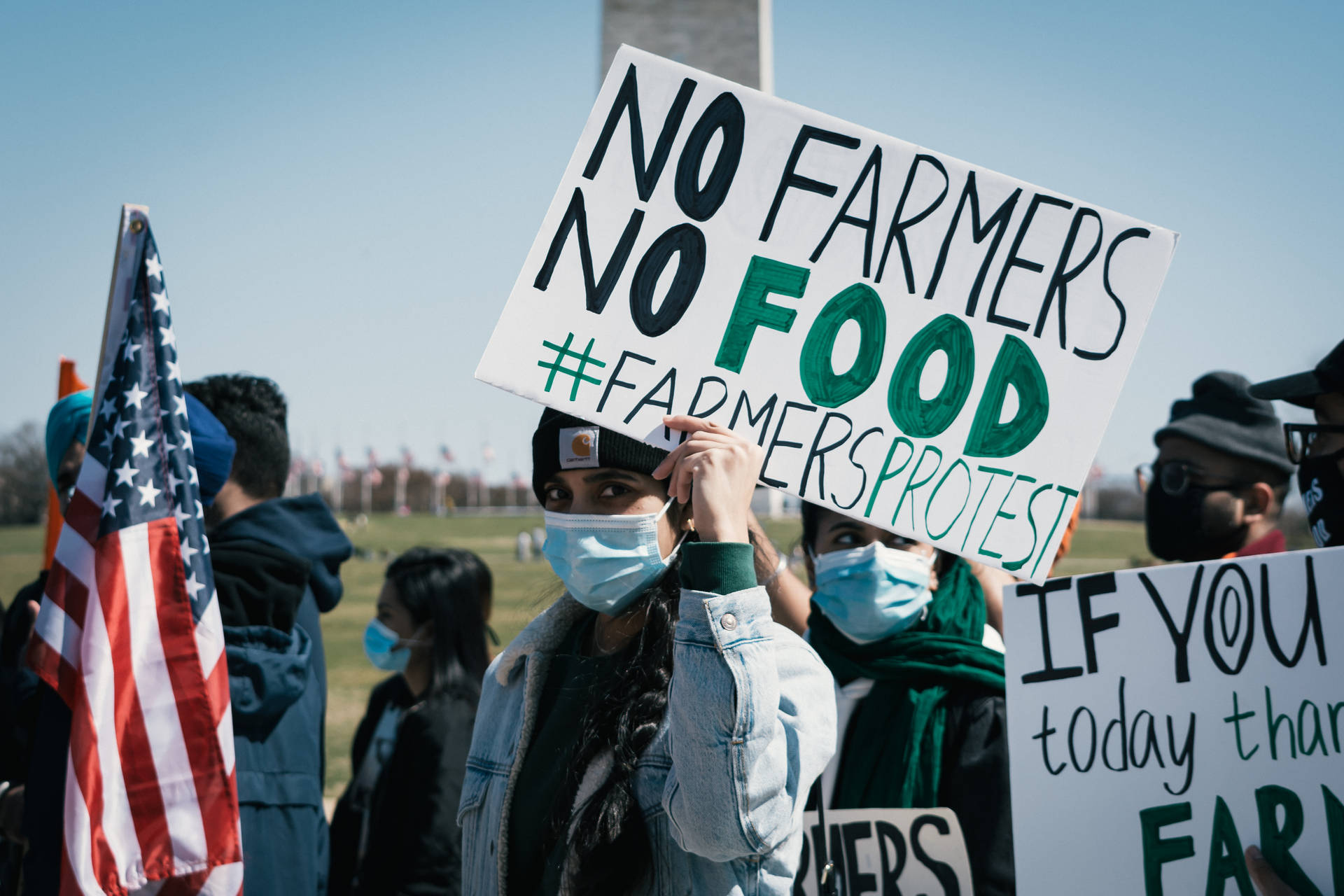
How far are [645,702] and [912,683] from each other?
116cm

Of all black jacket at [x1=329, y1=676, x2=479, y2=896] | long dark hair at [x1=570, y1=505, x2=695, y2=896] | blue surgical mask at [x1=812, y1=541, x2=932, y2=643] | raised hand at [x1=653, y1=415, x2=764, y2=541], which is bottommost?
black jacket at [x1=329, y1=676, x2=479, y2=896]

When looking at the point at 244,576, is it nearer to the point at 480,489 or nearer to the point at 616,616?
the point at 616,616

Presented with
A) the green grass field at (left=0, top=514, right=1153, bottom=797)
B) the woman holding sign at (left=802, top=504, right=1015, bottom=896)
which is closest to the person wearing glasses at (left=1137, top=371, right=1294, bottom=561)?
the woman holding sign at (left=802, top=504, right=1015, bottom=896)

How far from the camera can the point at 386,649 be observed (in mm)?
4320

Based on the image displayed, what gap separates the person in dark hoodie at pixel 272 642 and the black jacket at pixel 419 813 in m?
0.49

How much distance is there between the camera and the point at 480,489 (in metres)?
101

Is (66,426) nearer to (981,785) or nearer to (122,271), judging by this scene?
(122,271)

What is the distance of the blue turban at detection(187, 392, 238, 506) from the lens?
2762mm

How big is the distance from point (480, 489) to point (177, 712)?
330 feet

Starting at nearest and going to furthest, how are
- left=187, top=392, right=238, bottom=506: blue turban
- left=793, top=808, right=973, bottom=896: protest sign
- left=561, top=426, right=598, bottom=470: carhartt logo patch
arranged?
left=561, top=426, right=598, bottom=470: carhartt logo patch → left=793, top=808, right=973, bottom=896: protest sign → left=187, top=392, right=238, bottom=506: blue turban

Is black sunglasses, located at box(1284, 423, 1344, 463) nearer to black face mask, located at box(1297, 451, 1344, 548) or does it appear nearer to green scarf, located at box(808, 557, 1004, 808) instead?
black face mask, located at box(1297, 451, 1344, 548)

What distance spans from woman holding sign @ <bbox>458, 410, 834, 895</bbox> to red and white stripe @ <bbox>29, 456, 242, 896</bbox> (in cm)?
62

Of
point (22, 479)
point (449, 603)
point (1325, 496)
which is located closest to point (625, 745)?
point (1325, 496)

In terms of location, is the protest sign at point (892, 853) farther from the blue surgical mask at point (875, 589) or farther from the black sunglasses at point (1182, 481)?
the black sunglasses at point (1182, 481)
